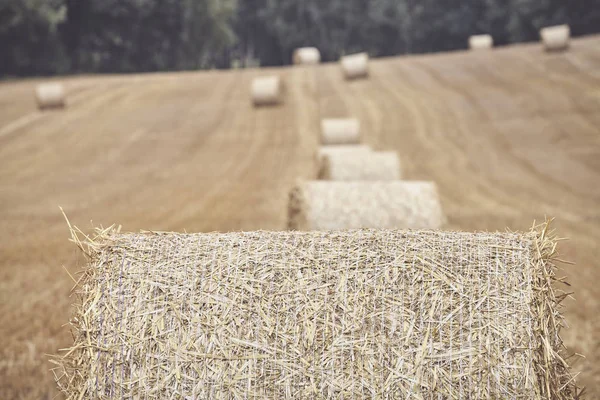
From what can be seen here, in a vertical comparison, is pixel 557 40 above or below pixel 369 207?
below

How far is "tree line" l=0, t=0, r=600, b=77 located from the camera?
131 ft

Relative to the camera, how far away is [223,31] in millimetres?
49688

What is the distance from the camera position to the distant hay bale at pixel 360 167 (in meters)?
10.7

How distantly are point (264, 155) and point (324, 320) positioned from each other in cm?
1439

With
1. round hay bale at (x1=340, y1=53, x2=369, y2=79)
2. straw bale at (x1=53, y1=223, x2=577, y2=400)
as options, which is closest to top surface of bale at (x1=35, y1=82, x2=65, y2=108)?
round hay bale at (x1=340, y1=53, x2=369, y2=79)

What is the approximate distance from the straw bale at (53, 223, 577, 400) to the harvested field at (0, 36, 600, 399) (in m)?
2.29

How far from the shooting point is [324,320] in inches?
142

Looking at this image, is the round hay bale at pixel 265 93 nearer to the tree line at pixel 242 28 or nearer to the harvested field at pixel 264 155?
the harvested field at pixel 264 155

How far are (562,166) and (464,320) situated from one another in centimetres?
1329

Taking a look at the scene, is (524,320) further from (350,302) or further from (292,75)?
(292,75)

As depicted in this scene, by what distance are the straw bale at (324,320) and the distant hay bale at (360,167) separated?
6.80 meters

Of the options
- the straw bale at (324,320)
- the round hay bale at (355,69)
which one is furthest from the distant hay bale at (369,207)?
the round hay bale at (355,69)

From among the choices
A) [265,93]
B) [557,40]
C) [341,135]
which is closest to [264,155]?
[341,135]

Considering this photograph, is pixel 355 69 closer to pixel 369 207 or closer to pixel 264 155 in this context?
pixel 264 155
